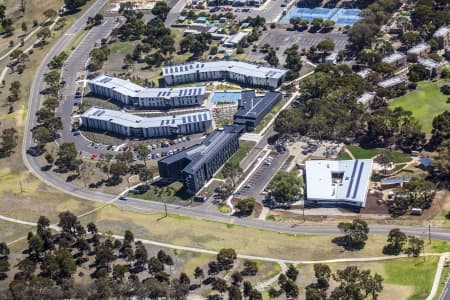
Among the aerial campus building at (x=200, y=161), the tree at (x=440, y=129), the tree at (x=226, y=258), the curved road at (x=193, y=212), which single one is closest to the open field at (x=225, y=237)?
the curved road at (x=193, y=212)

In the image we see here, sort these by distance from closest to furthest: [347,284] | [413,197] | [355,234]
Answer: [347,284] < [355,234] < [413,197]

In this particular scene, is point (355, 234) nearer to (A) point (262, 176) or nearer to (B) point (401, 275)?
(B) point (401, 275)

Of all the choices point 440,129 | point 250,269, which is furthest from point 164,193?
point 440,129

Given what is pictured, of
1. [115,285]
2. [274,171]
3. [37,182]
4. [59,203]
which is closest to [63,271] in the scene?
[115,285]

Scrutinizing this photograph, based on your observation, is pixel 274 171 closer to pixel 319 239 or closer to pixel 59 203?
pixel 319 239

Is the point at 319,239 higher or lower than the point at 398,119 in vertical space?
lower

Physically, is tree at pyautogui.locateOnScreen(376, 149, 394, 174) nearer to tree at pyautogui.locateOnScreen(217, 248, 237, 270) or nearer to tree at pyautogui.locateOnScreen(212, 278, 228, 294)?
tree at pyautogui.locateOnScreen(217, 248, 237, 270)
